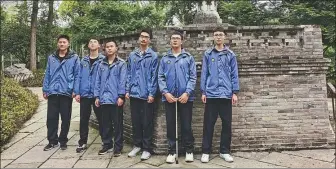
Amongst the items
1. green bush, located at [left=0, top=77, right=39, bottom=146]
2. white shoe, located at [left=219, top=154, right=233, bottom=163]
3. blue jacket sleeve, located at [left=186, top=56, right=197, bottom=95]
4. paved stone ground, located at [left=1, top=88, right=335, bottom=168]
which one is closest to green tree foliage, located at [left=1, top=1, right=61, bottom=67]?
green bush, located at [left=0, top=77, right=39, bottom=146]

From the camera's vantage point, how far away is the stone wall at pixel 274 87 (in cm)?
497

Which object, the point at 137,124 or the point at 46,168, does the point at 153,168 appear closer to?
the point at 137,124

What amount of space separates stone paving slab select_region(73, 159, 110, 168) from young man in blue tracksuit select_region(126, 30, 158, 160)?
1.27 feet

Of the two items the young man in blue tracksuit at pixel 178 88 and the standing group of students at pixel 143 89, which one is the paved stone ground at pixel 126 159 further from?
the young man in blue tracksuit at pixel 178 88

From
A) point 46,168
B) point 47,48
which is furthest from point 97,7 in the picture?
point 46,168

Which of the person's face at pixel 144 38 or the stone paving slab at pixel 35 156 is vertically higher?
the person's face at pixel 144 38

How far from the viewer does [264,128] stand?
5.00 metres

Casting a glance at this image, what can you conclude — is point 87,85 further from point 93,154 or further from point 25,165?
point 25,165

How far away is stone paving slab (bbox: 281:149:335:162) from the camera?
15.0 feet

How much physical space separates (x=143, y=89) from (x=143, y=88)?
0.05ft

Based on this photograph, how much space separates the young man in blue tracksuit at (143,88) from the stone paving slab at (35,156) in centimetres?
126

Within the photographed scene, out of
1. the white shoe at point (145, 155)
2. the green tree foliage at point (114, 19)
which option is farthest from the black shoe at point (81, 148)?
the green tree foliage at point (114, 19)

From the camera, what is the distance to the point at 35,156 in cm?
489

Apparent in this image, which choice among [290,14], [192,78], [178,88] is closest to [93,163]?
[178,88]
